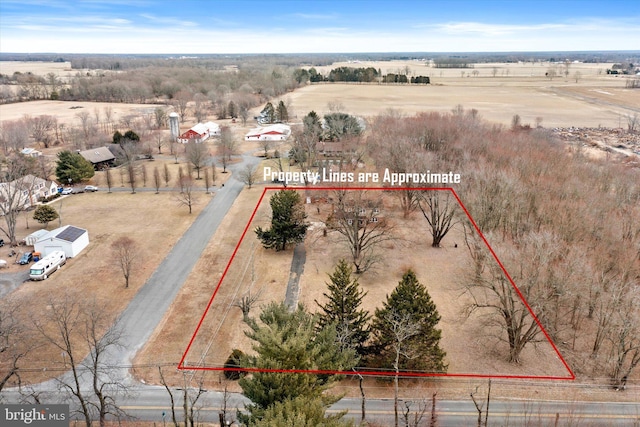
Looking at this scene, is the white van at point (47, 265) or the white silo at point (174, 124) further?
the white silo at point (174, 124)

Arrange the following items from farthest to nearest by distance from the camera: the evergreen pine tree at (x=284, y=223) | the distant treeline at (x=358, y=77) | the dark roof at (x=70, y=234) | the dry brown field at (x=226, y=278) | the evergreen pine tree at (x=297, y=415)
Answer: the distant treeline at (x=358, y=77) < the evergreen pine tree at (x=284, y=223) < the dark roof at (x=70, y=234) < the dry brown field at (x=226, y=278) < the evergreen pine tree at (x=297, y=415)

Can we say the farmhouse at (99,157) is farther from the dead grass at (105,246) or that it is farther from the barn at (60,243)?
the barn at (60,243)

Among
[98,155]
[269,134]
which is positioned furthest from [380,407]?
[269,134]

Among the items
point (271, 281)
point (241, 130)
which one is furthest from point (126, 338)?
point (241, 130)

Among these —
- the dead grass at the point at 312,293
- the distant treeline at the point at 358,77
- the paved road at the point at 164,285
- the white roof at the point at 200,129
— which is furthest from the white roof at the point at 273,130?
the distant treeline at the point at 358,77

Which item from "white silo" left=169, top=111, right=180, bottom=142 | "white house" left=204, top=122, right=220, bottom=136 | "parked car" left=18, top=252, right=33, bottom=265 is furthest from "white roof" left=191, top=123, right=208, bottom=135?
"parked car" left=18, top=252, right=33, bottom=265

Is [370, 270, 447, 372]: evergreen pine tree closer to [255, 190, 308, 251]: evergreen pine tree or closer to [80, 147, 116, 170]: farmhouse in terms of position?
[255, 190, 308, 251]: evergreen pine tree
